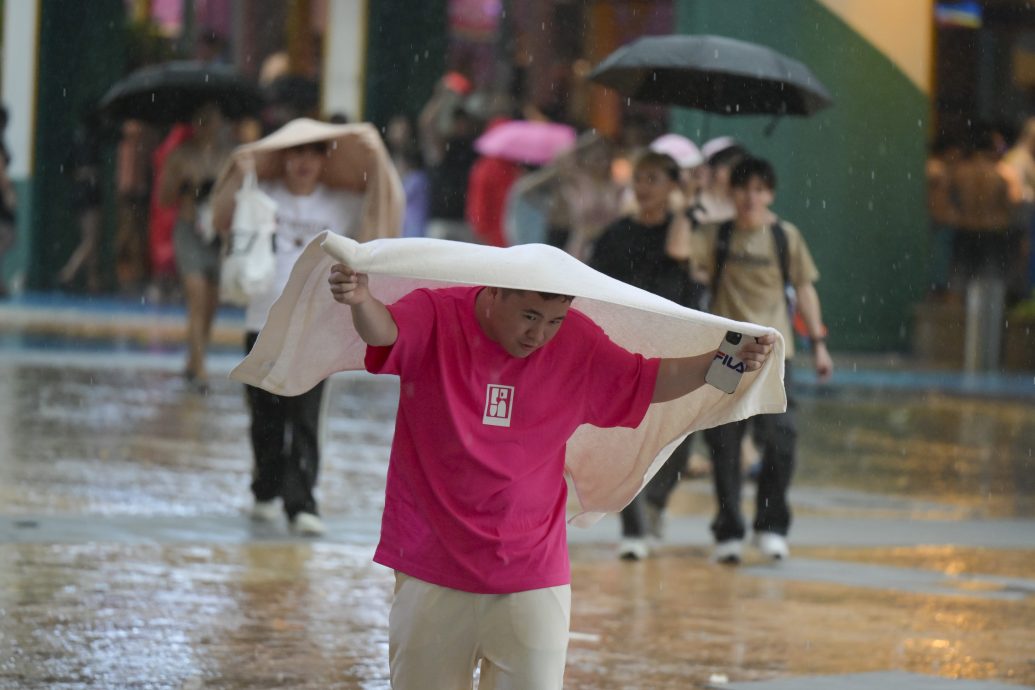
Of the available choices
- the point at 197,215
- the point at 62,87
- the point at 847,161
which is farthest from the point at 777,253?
the point at 62,87

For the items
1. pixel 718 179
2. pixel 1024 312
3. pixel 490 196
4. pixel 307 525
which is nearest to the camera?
pixel 307 525

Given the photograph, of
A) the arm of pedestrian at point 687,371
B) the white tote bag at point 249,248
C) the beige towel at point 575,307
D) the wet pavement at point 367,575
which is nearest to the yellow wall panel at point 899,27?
the wet pavement at point 367,575

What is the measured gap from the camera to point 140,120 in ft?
52.3

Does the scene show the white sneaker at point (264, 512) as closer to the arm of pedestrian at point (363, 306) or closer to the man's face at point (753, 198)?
the man's face at point (753, 198)

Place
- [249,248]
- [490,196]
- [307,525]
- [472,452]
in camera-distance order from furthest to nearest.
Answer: [490,196], [249,248], [307,525], [472,452]

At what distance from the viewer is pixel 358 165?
391 inches

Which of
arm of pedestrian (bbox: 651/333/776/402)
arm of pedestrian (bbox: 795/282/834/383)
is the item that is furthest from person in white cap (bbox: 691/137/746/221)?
arm of pedestrian (bbox: 651/333/776/402)

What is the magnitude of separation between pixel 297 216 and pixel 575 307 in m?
4.74

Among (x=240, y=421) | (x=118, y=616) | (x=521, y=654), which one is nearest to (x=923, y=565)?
(x=118, y=616)

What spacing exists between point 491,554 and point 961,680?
2806 millimetres

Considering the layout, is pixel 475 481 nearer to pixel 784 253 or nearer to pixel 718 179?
pixel 784 253

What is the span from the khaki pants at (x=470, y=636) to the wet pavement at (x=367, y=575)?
71.5 inches

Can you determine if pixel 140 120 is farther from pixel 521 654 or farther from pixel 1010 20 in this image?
pixel 1010 20

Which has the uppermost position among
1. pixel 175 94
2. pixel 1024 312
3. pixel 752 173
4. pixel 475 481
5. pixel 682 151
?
pixel 175 94
